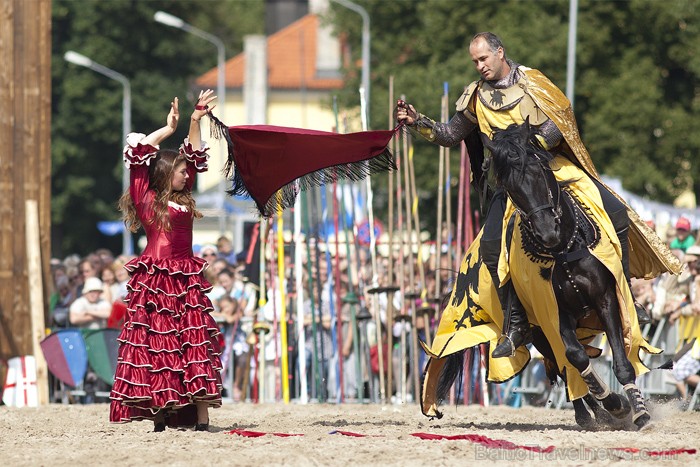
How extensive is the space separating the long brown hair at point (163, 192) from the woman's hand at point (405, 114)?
138cm

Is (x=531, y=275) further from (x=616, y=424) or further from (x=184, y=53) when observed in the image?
→ (x=184, y=53)

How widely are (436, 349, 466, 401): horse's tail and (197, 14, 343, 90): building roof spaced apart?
4169 cm

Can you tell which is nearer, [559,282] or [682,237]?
[559,282]

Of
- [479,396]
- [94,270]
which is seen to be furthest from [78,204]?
[479,396]

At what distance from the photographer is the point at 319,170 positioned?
31.4 ft

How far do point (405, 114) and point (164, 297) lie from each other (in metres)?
1.89

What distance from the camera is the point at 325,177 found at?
31.4 feet

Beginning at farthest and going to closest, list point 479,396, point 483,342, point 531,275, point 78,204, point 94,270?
point 78,204, point 94,270, point 479,396, point 483,342, point 531,275

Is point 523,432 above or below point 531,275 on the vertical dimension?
below

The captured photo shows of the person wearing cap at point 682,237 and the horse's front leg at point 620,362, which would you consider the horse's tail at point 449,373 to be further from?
the person wearing cap at point 682,237

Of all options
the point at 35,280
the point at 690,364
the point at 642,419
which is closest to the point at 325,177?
the point at 642,419

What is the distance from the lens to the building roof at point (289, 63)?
52844 millimetres

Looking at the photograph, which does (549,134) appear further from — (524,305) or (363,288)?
(363,288)

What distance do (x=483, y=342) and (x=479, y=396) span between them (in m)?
4.18
